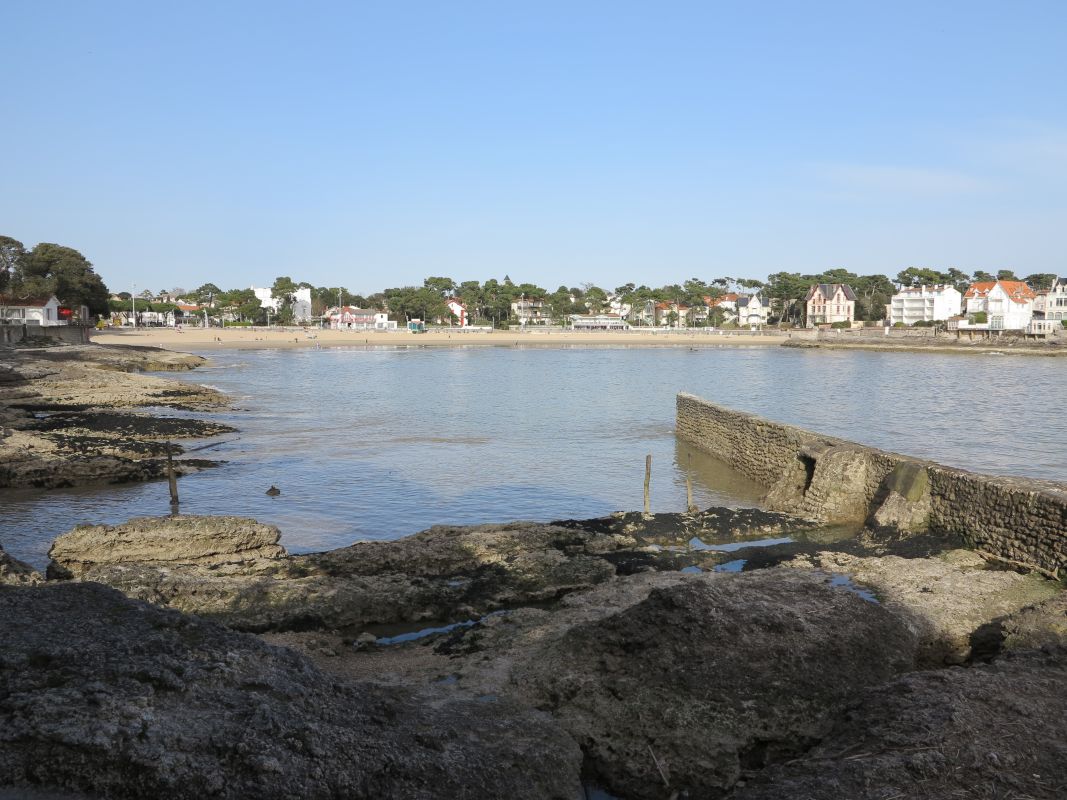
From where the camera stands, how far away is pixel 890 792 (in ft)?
16.8

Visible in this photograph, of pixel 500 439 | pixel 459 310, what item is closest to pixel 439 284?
pixel 459 310

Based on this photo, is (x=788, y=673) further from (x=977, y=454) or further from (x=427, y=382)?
(x=427, y=382)

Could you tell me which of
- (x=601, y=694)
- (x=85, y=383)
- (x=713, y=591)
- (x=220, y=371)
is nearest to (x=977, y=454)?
(x=713, y=591)

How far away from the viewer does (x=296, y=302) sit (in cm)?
17775

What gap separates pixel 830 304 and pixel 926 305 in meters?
16.9

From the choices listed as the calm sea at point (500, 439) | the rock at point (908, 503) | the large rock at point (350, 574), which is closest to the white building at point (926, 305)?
the calm sea at point (500, 439)

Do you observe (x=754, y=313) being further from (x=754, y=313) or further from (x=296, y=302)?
(x=296, y=302)

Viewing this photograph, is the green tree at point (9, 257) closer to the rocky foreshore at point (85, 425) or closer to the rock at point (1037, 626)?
the rocky foreshore at point (85, 425)

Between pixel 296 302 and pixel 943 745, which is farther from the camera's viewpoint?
pixel 296 302

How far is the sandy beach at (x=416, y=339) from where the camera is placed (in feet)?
340

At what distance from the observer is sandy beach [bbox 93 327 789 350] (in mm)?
103688

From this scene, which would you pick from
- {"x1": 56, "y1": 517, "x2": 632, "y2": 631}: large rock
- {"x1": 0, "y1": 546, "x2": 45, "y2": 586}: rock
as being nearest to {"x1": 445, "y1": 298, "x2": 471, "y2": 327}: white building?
{"x1": 56, "y1": 517, "x2": 632, "y2": 631}: large rock

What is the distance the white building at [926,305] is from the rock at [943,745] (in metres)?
155

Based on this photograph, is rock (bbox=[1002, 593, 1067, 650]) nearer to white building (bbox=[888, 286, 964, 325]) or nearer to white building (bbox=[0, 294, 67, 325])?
white building (bbox=[0, 294, 67, 325])
